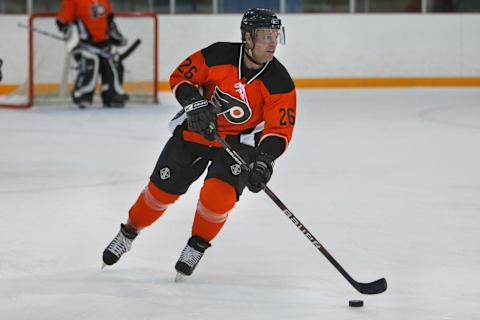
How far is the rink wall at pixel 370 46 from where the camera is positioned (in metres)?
10.8

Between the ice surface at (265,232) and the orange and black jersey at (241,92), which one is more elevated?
the orange and black jersey at (241,92)

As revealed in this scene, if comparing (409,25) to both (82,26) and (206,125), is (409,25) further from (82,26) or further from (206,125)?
(206,125)

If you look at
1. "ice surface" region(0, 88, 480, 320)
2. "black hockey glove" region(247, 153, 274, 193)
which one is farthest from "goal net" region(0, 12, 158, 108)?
"black hockey glove" region(247, 153, 274, 193)

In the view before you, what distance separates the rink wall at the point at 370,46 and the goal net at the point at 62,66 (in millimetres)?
972

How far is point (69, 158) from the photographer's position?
6027mm

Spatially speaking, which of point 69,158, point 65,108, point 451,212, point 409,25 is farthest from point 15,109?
point 451,212

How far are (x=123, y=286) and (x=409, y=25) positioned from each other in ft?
27.6

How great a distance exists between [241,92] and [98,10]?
6.18m

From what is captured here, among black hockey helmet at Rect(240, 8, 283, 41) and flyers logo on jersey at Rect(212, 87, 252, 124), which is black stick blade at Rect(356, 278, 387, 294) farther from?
black hockey helmet at Rect(240, 8, 283, 41)

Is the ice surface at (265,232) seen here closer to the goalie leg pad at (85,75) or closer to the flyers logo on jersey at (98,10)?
the goalie leg pad at (85,75)

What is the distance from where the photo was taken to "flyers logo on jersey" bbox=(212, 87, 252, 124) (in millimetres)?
3145

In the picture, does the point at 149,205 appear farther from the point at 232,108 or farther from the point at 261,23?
the point at 261,23

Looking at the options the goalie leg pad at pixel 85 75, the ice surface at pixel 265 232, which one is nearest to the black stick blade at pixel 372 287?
the ice surface at pixel 265 232

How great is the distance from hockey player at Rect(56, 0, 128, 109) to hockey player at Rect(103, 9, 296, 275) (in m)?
5.96
